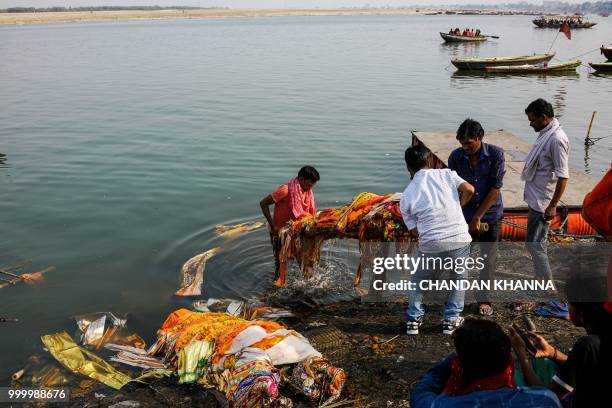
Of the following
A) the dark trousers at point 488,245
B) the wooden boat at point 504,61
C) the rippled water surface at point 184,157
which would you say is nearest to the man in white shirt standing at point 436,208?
the dark trousers at point 488,245

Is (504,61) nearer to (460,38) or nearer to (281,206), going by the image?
(460,38)

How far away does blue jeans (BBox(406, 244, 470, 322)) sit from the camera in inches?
191

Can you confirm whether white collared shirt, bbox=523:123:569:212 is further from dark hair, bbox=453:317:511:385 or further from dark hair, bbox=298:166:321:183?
dark hair, bbox=453:317:511:385

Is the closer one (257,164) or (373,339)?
(373,339)

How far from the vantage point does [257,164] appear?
571 inches

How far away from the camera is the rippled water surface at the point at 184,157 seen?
26.1 ft

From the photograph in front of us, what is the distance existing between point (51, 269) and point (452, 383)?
25.8ft

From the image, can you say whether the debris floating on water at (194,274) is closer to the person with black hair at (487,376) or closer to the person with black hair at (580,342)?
the person with black hair at (580,342)

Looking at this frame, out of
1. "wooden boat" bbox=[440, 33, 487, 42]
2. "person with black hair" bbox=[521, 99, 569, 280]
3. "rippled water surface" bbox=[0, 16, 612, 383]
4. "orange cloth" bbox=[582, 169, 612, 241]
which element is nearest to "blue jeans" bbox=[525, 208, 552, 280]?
"person with black hair" bbox=[521, 99, 569, 280]

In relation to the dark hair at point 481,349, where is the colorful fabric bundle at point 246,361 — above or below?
below

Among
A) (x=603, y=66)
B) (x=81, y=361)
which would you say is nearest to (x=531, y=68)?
(x=603, y=66)

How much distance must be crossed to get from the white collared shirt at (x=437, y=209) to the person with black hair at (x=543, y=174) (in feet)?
3.93

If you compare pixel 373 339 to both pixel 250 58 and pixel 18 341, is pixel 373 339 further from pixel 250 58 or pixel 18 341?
pixel 250 58

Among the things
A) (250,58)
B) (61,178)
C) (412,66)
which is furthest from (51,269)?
(250,58)
